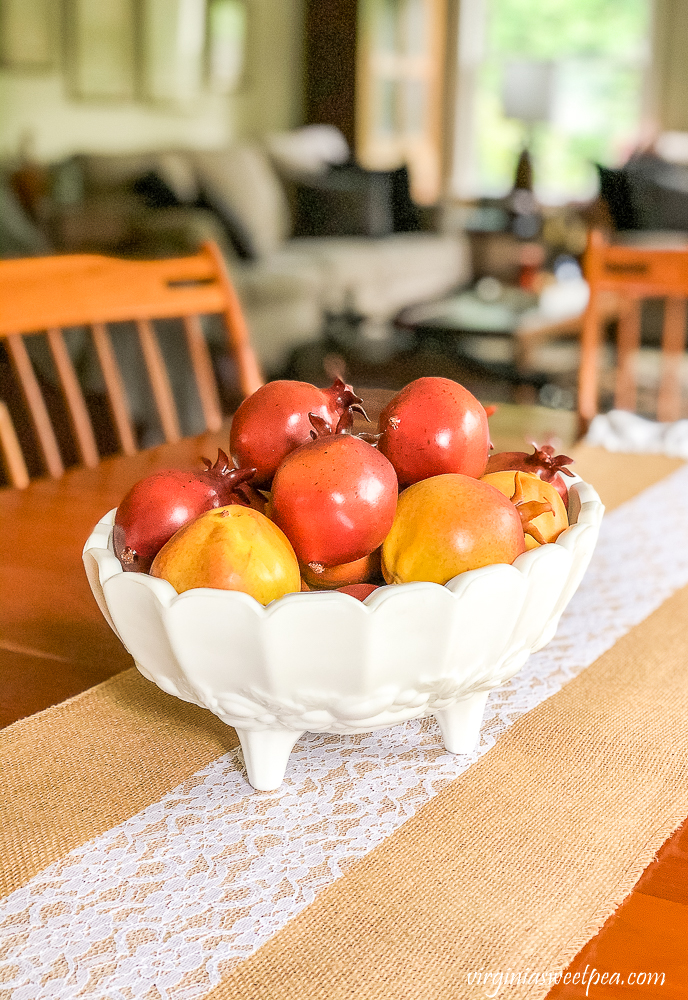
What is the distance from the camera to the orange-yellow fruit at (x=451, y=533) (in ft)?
1.43

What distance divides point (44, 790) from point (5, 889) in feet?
0.24

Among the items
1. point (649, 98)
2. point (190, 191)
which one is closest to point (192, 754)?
point (190, 191)

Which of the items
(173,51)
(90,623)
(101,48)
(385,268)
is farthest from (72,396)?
(173,51)

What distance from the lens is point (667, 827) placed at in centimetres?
45

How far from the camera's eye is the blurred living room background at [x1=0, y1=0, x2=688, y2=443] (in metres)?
3.53

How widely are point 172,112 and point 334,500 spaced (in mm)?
5174

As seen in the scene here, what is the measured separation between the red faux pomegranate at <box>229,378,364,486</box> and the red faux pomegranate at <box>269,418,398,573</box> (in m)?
0.05

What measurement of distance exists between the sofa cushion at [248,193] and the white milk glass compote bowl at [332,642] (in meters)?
3.54

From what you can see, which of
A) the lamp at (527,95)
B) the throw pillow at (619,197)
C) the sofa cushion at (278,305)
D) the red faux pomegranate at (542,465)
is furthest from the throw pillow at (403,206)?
the red faux pomegranate at (542,465)

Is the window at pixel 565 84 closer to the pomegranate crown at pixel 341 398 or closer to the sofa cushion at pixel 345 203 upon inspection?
the sofa cushion at pixel 345 203

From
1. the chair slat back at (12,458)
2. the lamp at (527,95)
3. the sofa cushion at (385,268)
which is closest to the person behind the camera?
the chair slat back at (12,458)

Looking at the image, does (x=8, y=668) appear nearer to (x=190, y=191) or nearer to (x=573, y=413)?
(x=573, y=413)

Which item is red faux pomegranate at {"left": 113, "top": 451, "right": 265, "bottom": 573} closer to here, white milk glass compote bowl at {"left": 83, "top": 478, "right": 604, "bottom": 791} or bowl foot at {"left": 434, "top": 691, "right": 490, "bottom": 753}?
white milk glass compote bowl at {"left": 83, "top": 478, "right": 604, "bottom": 791}

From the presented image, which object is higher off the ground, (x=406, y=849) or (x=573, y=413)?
(x=406, y=849)
